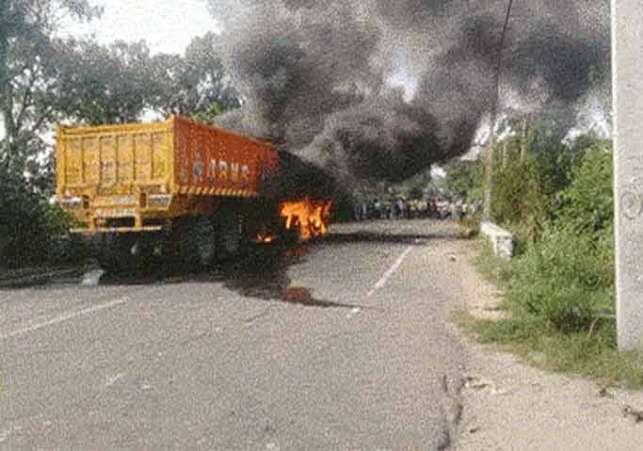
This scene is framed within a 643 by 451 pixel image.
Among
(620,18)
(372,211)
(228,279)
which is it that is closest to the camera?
(620,18)

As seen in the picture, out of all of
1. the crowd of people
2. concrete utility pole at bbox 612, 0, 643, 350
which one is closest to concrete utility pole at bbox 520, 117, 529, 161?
concrete utility pole at bbox 612, 0, 643, 350

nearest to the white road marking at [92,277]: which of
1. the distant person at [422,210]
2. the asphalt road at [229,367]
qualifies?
the asphalt road at [229,367]

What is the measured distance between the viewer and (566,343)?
21.1 feet

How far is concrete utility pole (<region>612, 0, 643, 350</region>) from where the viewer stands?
19.5 ft

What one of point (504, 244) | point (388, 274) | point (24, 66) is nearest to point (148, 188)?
point (388, 274)

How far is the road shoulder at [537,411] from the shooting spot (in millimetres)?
4277

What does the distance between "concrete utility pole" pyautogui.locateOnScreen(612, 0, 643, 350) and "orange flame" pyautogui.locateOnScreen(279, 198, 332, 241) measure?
15.7 m

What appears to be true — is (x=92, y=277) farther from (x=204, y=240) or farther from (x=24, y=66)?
(x=24, y=66)

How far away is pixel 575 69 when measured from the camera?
2084 centimetres

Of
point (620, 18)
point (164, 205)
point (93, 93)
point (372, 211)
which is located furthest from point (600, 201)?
point (372, 211)

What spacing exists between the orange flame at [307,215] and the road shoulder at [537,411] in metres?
A: 15.8

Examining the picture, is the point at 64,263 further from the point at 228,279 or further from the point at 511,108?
the point at 511,108

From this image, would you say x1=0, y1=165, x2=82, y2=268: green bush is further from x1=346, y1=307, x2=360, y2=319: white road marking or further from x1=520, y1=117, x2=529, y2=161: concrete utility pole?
x1=520, y1=117, x2=529, y2=161: concrete utility pole

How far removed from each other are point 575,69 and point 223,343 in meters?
16.9
